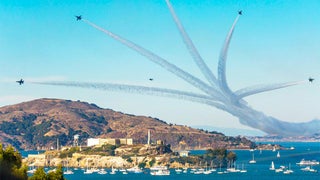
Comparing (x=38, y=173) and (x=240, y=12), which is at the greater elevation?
A: (x=240, y=12)

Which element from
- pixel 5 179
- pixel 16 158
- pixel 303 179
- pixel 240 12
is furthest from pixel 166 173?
pixel 5 179

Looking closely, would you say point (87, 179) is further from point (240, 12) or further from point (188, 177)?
point (240, 12)

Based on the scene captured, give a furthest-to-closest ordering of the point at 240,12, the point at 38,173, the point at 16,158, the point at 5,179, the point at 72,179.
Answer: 1. the point at 72,179
2. the point at 240,12
3. the point at 16,158
4. the point at 38,173
5. the point at 5,179

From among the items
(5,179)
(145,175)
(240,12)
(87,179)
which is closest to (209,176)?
(145,175)

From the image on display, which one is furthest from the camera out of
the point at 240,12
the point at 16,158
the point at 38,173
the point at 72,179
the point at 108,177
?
the point at 108,177

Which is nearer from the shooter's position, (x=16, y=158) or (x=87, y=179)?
(x=16, y=158)

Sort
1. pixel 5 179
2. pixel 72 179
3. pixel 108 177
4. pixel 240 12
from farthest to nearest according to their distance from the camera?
pixel 108 177, pixel 72 179, pixel 240 12, pixel 5 179

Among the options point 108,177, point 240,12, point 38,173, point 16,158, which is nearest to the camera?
point 38,173

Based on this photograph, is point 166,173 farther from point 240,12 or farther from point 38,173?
point 38,173

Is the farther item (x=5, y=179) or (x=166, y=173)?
(x=166, y=173)
